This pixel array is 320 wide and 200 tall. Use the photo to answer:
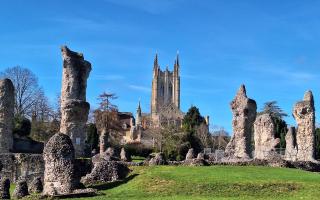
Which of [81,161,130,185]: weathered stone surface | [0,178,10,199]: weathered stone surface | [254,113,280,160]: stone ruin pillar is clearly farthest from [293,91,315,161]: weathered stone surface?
[0,178,10,199]: weathered stone surface

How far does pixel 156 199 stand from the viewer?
20141mm

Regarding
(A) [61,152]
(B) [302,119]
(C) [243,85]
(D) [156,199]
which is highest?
(C) [243,85]

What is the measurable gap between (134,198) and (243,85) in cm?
2147

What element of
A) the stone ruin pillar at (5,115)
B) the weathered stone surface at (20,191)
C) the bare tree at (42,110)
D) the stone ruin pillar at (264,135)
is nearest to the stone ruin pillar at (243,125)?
the stone ruin pillar at (264,135)

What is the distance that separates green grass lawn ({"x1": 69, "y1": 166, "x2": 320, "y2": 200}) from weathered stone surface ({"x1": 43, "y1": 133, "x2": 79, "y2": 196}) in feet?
4.85

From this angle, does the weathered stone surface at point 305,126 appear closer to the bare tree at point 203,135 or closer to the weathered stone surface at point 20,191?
the weathered stone surface at point 20,191

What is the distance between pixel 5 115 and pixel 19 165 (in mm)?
5898

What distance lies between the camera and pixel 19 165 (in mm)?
33281

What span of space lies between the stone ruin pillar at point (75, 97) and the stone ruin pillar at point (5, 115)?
146 inches

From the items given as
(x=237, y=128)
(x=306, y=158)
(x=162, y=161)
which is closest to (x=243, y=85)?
(x=237, y=128)

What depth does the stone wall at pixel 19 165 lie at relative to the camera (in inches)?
1297

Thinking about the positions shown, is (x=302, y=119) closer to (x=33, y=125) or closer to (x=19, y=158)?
(x=19, y=158)

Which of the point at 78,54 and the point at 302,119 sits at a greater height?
the point at 78,54

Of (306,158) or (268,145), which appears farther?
(268,145)
